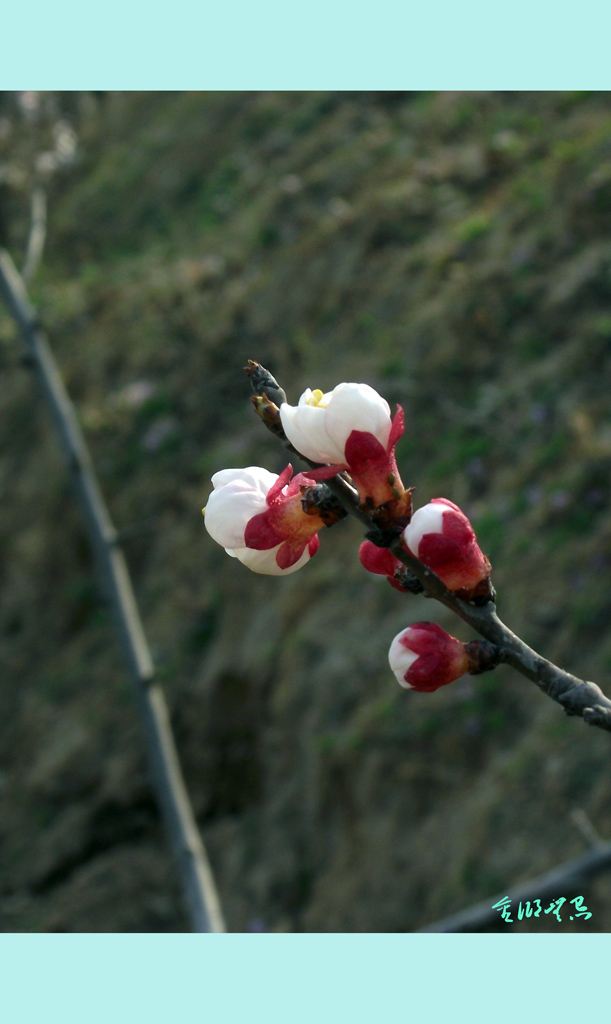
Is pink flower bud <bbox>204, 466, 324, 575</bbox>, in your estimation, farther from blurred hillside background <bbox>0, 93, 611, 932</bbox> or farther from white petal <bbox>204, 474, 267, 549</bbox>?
blurred hillside background <bbox>0, 93, 611, 932</bbox>

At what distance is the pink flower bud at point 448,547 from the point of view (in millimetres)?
1071

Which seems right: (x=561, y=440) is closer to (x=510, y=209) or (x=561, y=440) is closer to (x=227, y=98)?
(x=510, y=209)

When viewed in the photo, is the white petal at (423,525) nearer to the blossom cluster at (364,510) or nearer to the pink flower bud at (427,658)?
the blossom cluster at (364,510)

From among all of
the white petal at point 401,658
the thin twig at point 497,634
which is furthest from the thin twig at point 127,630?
the thin twig at point 497,634

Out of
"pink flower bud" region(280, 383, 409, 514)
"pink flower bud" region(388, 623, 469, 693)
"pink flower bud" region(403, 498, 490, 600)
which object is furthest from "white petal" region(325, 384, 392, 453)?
"pink flower bud" region(388, 623, 469, 693)

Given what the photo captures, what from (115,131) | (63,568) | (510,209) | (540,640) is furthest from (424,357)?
(115,131)

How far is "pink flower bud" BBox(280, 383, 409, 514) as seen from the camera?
3.39 feet

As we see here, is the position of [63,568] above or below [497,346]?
above

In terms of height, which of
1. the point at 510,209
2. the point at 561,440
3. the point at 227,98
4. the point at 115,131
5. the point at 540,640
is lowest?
the point at 540,640

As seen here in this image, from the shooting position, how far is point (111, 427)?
8.50 m

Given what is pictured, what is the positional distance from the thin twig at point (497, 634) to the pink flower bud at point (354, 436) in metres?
0.02

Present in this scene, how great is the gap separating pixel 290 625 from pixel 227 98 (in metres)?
7.52

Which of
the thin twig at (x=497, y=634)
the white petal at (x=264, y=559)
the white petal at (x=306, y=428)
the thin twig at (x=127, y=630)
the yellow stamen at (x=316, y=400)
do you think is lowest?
the thin twig at (x=497, y=634)

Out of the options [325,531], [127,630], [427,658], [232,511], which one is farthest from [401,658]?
[325,531]
